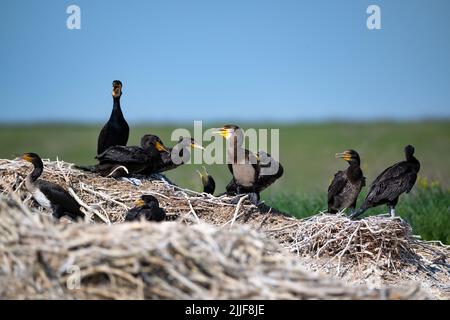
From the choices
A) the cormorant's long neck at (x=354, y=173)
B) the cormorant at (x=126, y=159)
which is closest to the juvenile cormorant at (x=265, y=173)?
the cormorant's long neck at (x=354, y=173)

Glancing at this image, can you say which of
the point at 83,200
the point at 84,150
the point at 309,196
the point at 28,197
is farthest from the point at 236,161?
the point at 84,150

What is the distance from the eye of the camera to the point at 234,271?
5.81 metres

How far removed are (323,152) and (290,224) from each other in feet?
98.2

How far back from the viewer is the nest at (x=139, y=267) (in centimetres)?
573

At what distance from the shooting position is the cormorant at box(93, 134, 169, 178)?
430 inches

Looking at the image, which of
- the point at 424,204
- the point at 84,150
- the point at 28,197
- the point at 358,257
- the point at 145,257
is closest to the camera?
the point at 145,257

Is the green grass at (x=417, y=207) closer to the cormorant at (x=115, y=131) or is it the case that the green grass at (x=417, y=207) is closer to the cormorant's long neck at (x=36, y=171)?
the cormorant at (x=115, y=131)

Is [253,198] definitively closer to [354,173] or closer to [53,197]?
[354,173]

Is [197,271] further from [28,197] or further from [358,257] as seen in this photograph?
[28,197]

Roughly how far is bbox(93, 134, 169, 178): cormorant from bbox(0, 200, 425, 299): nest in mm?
4956

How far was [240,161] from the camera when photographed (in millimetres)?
10492

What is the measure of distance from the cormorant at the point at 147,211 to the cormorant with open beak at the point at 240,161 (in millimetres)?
1538

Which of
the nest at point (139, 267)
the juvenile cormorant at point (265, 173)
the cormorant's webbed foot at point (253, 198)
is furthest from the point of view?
the juvenile cormorant at point (265, 173)
